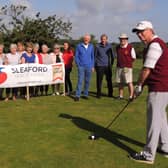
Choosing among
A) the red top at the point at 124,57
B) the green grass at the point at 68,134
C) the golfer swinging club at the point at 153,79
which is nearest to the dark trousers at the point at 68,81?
the green grass at the point at 68,134

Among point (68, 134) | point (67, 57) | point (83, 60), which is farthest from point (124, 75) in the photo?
point (68, 134)

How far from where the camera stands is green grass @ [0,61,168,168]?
7082 mm

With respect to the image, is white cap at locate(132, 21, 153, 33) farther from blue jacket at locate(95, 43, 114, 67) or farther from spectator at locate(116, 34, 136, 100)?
blue jacket at locate(95, 43, 114, 67)

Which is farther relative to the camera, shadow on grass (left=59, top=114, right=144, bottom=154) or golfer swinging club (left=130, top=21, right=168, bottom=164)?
shadow on grass (left=59, top=114, right=144, bottom=154)

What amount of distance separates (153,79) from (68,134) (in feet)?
9.30

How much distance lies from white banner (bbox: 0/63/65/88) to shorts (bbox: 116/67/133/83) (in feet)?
6.70

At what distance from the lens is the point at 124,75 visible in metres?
13.3

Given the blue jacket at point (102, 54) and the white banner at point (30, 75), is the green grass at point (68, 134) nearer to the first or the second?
the white banner at point (30, 75)

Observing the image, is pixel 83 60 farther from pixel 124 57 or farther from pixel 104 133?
pixel 104 133

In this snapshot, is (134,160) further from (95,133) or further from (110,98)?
(110,98)

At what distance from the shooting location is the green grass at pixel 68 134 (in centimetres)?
708

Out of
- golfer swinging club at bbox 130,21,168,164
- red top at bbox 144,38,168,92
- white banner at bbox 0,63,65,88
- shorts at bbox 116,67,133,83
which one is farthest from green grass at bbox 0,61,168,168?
red top at bbox 144,38,168,92

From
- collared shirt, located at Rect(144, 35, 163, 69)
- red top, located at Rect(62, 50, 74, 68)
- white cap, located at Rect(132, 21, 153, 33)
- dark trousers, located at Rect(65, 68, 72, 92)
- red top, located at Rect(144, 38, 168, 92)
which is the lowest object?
dark trousers, located at Rect(65, 68, 72, 92)

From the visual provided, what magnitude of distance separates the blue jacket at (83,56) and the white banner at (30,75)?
3.42ft
